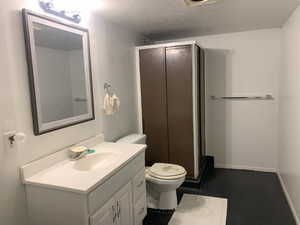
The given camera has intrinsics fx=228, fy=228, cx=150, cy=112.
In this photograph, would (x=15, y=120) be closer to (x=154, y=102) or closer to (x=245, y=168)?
(x=154, y=102)

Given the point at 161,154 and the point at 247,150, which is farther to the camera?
the point at 247,150

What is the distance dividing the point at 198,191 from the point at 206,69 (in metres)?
1.79

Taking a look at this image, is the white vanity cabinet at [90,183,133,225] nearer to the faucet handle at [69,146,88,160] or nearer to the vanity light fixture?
the faucet handle at [69,146,88,160]

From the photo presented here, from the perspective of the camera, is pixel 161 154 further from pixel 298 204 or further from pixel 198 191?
pixel 298 204

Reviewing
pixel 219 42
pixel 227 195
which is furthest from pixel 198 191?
pixel 219 42

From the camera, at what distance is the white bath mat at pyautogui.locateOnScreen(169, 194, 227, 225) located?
2281 mm

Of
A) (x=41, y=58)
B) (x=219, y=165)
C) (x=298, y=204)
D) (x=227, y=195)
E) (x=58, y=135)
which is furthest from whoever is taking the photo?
(x=219, y=165)

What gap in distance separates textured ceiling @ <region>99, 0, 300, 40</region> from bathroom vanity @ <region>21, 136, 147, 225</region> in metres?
1.36

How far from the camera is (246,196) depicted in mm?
2729

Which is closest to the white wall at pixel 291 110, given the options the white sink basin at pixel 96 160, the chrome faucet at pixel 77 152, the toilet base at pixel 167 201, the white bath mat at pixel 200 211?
the white bath mat at pixel 200 211

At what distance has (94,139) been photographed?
7.30 feet

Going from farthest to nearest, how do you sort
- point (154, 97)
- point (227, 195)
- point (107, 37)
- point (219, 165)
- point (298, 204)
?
point (219, 165)
point (154, 97)
point (227, 195)
point (107, 37)
point (298, 204)

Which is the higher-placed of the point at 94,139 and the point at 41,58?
the point at 41,58

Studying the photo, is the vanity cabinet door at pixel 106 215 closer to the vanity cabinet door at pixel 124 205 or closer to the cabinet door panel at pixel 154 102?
the vanity cabinet door at pixel 124 205
